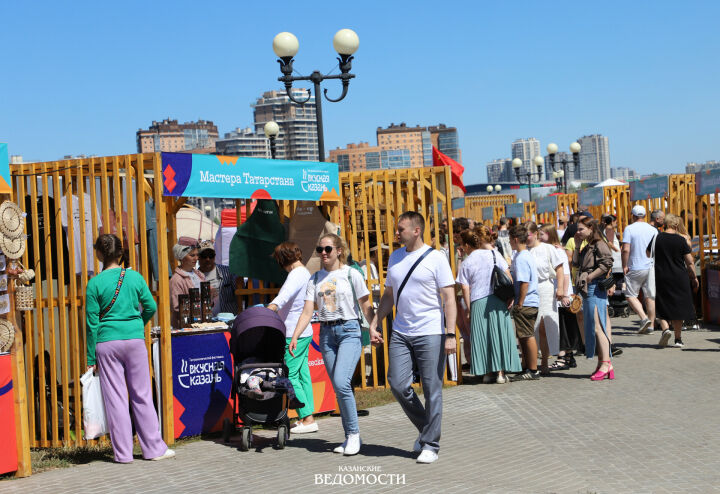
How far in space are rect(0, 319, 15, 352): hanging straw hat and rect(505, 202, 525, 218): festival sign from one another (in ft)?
77.6

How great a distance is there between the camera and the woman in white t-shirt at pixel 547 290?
11.0 meters

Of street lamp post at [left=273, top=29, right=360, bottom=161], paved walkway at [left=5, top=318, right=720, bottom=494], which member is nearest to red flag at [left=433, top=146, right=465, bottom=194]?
street lamp post at [left=273, top=29, right=360, bottom=161]

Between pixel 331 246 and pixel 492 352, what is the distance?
3.81 m

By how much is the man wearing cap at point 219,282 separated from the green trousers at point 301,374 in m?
1.96

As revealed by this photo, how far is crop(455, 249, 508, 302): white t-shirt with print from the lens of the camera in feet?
33.7

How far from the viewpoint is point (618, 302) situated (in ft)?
54.5

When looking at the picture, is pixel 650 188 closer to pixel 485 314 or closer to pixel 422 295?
pixel 485 314

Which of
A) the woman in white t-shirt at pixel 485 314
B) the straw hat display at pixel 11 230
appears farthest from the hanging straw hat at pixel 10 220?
the woman in white t-shirt at pixel 485 314

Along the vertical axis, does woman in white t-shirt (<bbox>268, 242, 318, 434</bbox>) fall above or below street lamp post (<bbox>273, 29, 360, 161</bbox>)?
below

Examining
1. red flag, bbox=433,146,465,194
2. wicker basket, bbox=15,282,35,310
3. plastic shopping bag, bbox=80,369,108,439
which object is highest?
red flag, bbox=433,146,465,194

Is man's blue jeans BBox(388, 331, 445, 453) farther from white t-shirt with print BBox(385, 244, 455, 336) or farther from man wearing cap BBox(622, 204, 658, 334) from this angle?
man wearing cap BBox(622, 204, 658, 334)

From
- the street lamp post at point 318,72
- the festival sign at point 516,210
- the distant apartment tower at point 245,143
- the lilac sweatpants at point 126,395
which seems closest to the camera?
the lilac sweatpants at point 126,395

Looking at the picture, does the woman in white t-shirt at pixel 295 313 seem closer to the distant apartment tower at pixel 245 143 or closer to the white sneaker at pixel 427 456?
the white sneaker at pixel 427 456

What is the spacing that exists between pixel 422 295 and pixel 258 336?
168 centimetres
